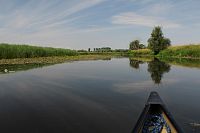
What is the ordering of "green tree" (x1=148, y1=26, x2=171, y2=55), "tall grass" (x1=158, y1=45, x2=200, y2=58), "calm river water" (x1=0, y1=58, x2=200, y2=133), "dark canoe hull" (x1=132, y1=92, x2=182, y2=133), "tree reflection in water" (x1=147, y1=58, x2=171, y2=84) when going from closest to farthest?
"dark canoe hull" (x1=132, y1=92, x2=182, y2=133), "calm river water" (x1=0, y1=58, x2=200, y2=133), "tree reflection in water" (x1=147, y1=58, x2=171, y2=84), "tall grass" (x1=158, y1=45, x2=200, y2=58), "green tree" (x1=148, y1=26, x2=171, y2=55)

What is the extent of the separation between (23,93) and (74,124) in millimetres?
7925

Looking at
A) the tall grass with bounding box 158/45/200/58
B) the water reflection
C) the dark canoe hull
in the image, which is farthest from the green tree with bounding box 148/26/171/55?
the dark canoe hull

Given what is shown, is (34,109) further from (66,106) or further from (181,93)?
(181,93)

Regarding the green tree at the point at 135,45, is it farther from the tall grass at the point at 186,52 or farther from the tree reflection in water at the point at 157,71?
the tree reflection in water at the point at 157,71

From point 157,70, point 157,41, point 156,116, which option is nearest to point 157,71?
point 157,70

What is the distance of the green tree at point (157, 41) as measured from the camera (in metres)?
87.2

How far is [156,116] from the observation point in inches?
337

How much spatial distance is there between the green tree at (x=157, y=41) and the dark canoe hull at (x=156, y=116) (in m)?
79.9

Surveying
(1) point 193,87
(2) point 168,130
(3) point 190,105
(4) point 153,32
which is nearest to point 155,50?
(4) point 153,32

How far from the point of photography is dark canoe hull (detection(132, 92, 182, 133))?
687cm

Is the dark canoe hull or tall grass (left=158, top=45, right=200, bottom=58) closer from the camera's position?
the dark canoe hull

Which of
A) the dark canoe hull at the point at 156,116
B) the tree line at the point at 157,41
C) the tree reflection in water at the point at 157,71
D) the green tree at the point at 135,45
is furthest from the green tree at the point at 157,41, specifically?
the dark canoe hull at the point at 156,116

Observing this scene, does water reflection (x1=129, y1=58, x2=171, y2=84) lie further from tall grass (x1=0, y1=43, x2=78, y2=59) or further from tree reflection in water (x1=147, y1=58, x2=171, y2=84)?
tall grass (x1=0, y1=43, x2=78, y2=59)

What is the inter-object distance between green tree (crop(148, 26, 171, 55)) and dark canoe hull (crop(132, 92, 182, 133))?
79.9 m
